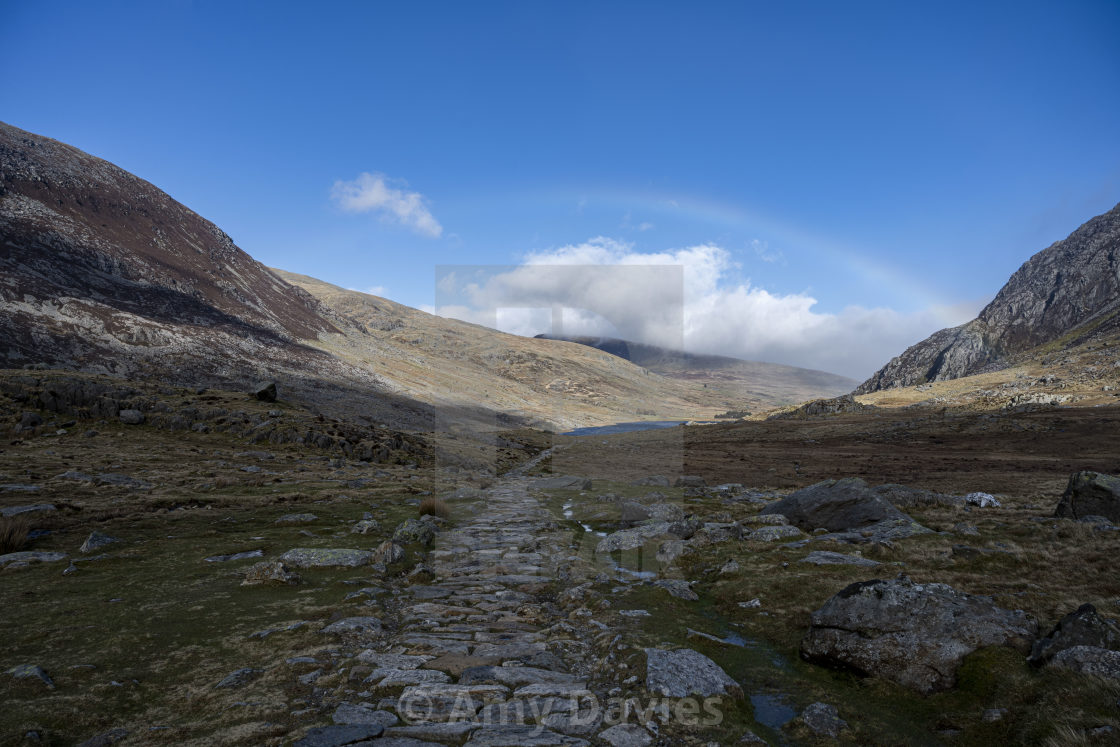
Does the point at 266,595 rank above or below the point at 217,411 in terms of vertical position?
Answer: below

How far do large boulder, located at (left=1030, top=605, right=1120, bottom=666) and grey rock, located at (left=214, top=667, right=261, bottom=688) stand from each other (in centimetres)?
1123

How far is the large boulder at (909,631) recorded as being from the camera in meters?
7.29

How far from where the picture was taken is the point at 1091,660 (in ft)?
20.0

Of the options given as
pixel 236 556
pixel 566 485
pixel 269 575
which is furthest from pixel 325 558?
pixel 566 485

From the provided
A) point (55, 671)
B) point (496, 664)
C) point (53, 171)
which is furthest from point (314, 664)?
point (53, 171)

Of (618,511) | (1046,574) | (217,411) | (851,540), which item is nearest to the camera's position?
(1046,574)

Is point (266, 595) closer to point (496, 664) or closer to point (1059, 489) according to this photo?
point (496, 664)

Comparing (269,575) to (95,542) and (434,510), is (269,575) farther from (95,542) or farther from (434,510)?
(434,510)

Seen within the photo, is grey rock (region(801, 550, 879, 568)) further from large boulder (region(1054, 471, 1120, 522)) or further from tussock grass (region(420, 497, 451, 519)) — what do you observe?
tussock grass (region(420, 497, 451, 519))

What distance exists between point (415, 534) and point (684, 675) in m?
11.0

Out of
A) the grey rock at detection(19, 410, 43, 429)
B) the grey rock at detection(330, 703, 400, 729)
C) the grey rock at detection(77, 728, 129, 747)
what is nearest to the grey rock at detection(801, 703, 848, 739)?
the grey rock at detection(330, 703, 400, 729)

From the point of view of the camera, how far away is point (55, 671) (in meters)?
6.92

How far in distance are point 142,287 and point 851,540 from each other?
103150mm

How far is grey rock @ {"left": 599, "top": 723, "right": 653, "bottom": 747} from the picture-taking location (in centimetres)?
589
